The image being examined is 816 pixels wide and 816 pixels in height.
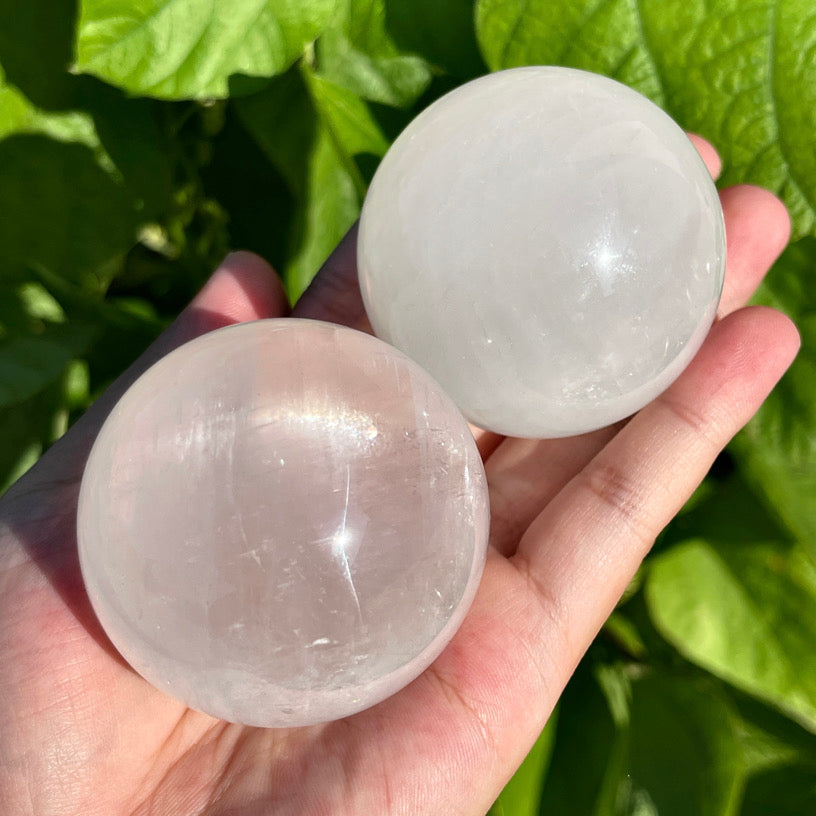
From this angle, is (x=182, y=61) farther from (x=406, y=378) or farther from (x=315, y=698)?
(x=315, y=698)

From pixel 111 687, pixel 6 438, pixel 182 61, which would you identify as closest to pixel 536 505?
pixel 111 687

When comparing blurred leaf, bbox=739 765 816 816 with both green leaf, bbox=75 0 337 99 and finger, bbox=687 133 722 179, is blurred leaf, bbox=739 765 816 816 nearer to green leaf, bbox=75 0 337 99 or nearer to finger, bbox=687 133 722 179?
finger, bbox=687 133 722 179

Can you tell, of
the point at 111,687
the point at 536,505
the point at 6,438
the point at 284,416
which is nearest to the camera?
the point at 284,416

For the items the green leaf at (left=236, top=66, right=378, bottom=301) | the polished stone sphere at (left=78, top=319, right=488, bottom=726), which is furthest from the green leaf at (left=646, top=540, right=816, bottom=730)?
the green leaf at (left=236, top=66, right=378, bottom=301)

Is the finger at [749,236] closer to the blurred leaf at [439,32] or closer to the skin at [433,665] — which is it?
the skin at [433,665]

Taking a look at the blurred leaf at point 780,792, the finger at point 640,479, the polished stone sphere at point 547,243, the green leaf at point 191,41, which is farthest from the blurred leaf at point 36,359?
the blurred leaf at point 780,792
